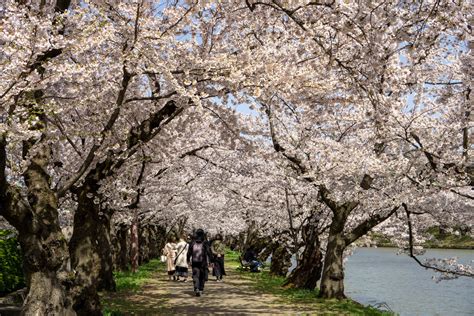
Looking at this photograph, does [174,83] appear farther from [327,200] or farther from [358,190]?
[327,200]

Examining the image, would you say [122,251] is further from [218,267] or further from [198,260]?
[198,260]

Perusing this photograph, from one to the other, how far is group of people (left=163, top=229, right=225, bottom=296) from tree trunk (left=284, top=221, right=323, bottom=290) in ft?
10.1

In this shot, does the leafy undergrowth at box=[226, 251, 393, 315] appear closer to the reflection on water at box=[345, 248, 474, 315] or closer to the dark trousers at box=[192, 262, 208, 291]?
the dark trousers at box=[192, 262, 208, 291]

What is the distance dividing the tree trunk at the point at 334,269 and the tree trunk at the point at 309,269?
277cm

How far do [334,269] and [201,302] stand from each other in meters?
4.07

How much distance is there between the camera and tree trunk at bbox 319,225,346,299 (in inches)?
607

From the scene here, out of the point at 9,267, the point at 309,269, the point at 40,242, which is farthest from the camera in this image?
the point at 309,269

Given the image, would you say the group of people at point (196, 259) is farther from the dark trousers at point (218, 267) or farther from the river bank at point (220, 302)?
the river bank at point (220, 302)

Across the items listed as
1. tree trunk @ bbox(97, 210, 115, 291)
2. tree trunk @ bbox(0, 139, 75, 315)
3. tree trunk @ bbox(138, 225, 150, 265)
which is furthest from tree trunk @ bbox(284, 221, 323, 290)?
tree trunk @ bbox(138, 225, 150, 265)

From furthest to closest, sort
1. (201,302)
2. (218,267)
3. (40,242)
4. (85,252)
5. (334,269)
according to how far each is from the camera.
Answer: (218,267)
(334,269)
(201,302)
(85,252)
(40,242)

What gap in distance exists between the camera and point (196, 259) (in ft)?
50.9

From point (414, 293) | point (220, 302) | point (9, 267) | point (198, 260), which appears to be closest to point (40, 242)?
point (9, 267)

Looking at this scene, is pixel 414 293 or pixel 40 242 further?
pixel 414 293

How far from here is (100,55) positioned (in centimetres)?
994
